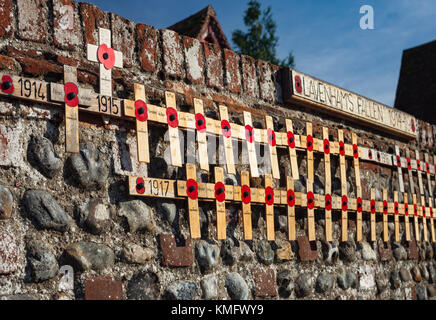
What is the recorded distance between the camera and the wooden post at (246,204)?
3.13 m

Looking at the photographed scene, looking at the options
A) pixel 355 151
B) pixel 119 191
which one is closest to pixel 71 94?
pixel 119 191

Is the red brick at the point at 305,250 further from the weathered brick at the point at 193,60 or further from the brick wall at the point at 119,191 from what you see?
the weathered brick at the point at 193,60

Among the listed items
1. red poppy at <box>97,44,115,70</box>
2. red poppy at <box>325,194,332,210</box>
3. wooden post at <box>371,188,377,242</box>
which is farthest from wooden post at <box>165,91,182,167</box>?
wooden post at <box>371,188,377,242</box>

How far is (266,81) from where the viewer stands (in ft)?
12.1

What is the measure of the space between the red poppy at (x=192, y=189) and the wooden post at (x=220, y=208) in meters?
0.16

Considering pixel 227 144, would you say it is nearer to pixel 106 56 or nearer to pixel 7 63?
pixel 106 56

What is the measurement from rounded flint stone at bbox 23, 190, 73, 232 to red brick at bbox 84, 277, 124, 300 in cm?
28

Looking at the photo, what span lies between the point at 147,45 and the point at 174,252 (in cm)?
116

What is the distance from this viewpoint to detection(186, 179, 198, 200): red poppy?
286cm

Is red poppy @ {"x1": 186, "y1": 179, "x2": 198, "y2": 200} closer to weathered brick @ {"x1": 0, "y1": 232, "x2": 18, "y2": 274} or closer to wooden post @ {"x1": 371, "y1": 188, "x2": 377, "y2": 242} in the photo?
weathered brick @ {"x1": 0, "y1": 232, "x2": 18, "y2": 274}

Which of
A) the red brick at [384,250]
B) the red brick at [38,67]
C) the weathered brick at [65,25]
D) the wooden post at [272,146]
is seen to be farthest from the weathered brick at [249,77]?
the red brick at [384,250]
